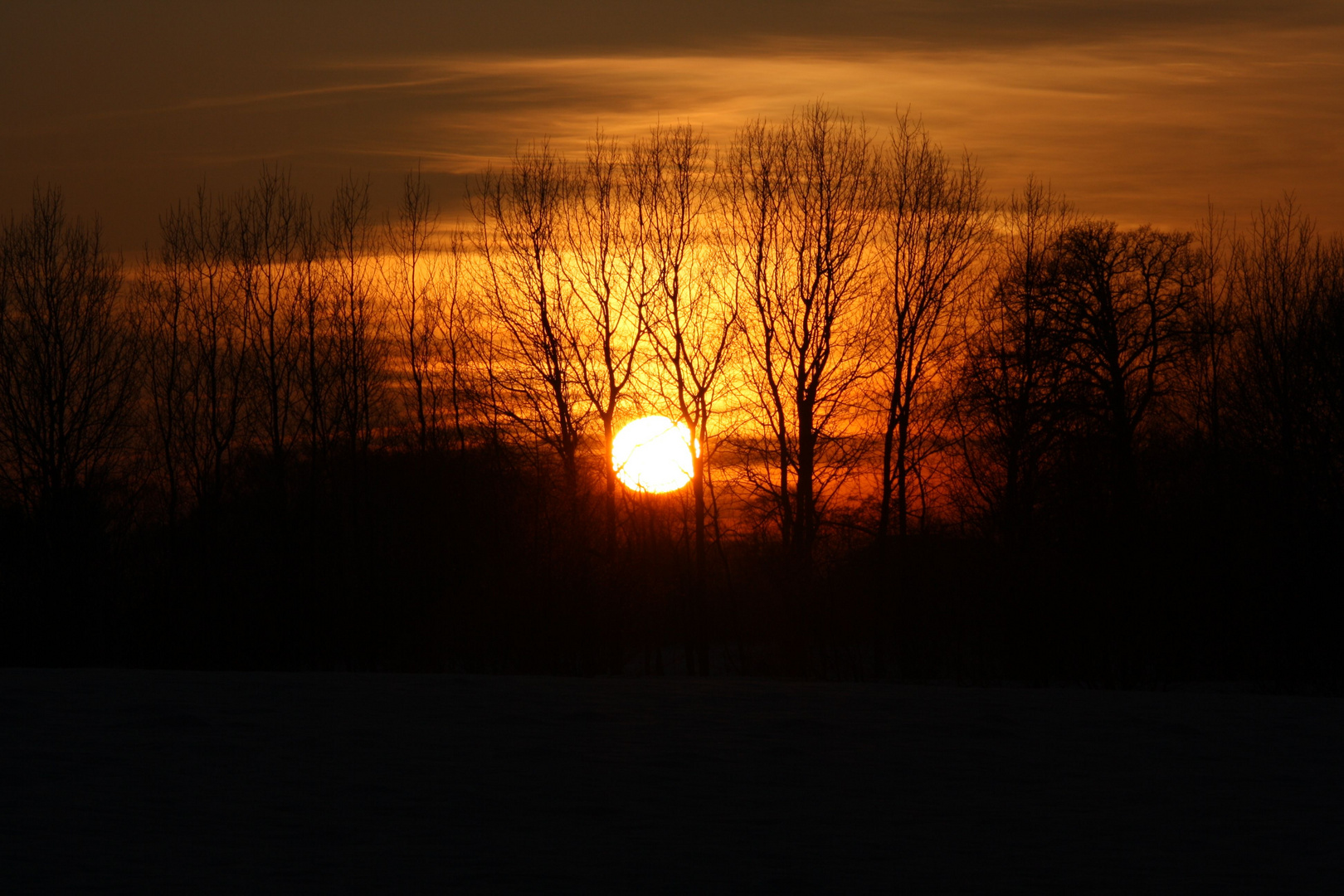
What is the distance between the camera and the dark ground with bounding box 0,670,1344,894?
6.00 meters

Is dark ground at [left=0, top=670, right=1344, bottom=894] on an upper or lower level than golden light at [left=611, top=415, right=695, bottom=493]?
lower

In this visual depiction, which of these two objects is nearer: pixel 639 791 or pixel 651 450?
pixel 639 791

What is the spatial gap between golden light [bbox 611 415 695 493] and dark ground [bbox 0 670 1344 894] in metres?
21.1

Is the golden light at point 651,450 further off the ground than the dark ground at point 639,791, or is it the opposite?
the golden light at point 651,450

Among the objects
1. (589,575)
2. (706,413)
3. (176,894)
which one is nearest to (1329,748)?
(176,894)

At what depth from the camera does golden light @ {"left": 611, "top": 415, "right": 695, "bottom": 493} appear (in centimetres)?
3316

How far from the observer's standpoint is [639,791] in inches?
308

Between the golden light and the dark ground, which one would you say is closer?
the dark ground

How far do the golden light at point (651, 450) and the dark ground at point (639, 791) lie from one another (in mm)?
21094

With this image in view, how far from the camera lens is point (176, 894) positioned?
5.30m

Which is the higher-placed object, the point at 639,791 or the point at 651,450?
the point at 651,450

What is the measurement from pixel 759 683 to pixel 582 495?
19.2 m

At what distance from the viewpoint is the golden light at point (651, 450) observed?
33.2m

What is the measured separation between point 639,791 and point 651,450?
25868mm
